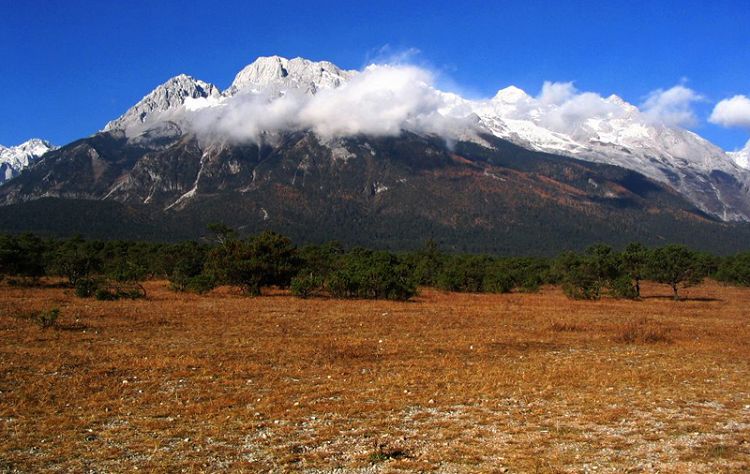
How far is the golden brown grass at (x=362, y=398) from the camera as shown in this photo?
10125 millimetres

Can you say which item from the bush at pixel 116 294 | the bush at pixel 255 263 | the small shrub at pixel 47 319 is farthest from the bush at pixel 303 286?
the small shrub at pixel 47 319

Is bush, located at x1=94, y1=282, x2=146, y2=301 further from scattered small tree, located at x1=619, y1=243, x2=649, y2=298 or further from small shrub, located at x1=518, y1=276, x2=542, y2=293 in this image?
scattered small tree, located at x1=619, y1=243, x2=649, y2=298

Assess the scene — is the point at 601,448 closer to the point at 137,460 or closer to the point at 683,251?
the point at 137,460

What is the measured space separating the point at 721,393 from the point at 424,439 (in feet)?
31.9

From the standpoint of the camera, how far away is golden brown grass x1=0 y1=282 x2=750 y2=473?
10.1 metres

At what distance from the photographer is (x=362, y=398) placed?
14633 mm

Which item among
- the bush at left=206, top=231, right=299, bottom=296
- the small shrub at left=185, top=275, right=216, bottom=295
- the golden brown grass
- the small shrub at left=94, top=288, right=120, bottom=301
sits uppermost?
the bush at left=206, top=231, right=299, bottom=296

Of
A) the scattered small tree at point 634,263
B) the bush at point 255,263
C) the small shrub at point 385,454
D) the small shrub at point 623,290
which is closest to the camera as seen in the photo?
the small shrub at point 385,454

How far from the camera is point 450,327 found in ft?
98.9

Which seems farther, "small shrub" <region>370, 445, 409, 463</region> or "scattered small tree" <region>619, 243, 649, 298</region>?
"scattered small tree" <region>619, 243, 649, 298</region>

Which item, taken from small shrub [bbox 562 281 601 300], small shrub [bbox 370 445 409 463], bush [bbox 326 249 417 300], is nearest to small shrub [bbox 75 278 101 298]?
bush [bbox 326 249 417 300]

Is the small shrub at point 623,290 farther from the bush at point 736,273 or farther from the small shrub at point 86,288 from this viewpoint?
the small shrub at point 86,288

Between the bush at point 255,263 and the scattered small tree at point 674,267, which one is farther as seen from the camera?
the scattered small tree at point 674,267

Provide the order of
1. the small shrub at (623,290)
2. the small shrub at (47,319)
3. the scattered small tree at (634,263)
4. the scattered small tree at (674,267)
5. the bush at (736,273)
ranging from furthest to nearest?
the bush at (736,273), the scattered small tree at (634,263), the scattered small tree at (674,267), the small shrub at (623,290), the small shrub at (47,319)
